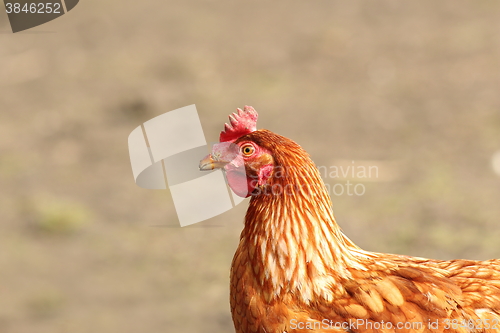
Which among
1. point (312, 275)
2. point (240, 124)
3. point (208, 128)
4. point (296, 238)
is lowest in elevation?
point (312, 275)

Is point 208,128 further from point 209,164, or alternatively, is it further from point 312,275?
point 312,275

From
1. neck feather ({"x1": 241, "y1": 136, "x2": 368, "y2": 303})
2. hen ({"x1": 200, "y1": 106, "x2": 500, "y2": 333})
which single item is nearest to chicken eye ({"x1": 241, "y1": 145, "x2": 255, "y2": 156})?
hen ({"x1": 200, "y1": 106, "x2": 500, "y2": 333})

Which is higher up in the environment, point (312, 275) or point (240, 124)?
point (240, 124)

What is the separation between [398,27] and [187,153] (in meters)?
4.00

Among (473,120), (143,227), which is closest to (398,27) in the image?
(473,120)

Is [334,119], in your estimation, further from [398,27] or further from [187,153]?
[398,27]

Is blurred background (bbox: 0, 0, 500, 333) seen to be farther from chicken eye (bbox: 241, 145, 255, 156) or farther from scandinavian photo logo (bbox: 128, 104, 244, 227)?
chicken eye (bbox: 241, 145, 255, 156)

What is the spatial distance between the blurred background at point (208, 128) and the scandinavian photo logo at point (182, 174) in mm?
137

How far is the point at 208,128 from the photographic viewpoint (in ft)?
19.2

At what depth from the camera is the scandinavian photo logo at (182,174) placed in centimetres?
491

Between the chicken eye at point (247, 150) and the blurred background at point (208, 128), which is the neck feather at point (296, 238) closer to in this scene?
the chicken eye at point (247, 150)

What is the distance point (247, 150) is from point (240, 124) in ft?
0.57

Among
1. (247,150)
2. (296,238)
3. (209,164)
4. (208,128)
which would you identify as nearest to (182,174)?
(208,128)

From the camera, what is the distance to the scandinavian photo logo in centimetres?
491
